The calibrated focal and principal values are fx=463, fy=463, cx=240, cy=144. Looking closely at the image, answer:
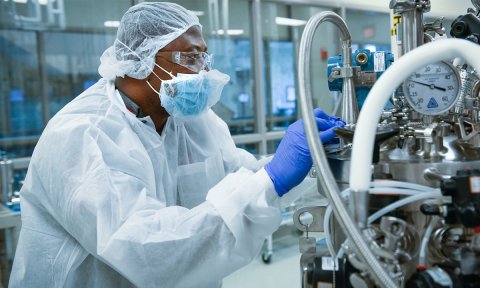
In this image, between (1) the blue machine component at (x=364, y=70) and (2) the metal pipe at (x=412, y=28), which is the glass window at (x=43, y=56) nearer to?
(1) the blue machine component at (x=364, y=70)

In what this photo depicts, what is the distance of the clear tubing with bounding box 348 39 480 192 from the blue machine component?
0.32m

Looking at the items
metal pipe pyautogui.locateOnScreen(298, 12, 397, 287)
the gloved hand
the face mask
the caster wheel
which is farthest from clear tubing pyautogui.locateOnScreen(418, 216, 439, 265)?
the caster wheel

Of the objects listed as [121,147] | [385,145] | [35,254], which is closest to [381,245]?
[385,145]

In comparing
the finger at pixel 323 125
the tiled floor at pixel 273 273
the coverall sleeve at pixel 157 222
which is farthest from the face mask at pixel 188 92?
the tiled floor at pixel 273 273

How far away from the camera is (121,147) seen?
1125mm

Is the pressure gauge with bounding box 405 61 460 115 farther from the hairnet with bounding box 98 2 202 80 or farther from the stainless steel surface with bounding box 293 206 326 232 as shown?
the hairnet with bounding box 98 2 202 80

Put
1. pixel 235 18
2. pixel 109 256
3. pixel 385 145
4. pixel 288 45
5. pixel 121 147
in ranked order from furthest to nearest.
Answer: pixel 288 45
pixel 235 18
pixel 121 147
pixel 109 256
pixel 385 145

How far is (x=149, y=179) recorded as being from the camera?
1128 mm

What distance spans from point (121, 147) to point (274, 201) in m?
0.41

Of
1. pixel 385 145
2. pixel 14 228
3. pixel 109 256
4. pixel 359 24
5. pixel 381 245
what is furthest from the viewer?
pixel 359 24

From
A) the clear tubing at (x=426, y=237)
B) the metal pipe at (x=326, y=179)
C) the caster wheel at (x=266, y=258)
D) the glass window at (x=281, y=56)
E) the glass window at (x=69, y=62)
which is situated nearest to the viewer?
the metal pipe at (x=326, y=179)

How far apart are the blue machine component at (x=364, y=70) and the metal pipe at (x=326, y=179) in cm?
26

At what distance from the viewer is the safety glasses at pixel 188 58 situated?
4.36ft

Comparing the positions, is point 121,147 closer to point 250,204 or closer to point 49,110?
point 250,204
